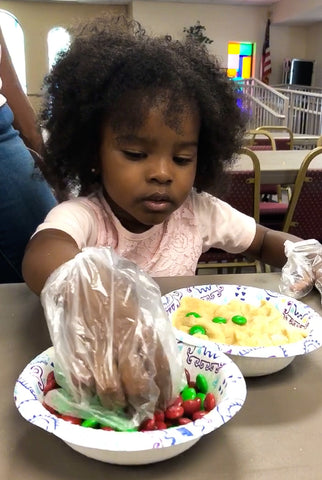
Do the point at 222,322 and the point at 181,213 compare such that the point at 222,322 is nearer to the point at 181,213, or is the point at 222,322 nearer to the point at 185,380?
the point at 185,380

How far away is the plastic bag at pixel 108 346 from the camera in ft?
1.41

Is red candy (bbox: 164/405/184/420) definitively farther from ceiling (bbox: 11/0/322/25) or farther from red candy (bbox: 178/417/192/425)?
ceiling (bbox: 11/0/322/25)

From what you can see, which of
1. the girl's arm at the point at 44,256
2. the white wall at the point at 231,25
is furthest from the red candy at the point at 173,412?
the white wall at the point at 231,25

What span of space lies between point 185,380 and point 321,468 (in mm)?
145

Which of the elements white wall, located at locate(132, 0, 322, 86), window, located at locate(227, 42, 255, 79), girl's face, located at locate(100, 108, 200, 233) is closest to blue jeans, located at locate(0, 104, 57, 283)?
girl's face, located at locate(100, 108, 200, 233)

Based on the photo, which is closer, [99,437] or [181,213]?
[99,437]

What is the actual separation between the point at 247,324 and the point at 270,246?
0.43 m

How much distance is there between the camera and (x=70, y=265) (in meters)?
0.48

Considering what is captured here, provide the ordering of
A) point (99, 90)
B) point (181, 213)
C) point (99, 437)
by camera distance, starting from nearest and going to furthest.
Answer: point (99, 437), point (99, 90), point (181, 213)

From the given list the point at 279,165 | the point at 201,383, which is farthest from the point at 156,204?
the point at 279,165

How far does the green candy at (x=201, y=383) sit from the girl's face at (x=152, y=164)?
39 centimetres

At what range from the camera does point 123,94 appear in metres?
0.85

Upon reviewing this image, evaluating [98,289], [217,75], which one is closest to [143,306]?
[98,289]

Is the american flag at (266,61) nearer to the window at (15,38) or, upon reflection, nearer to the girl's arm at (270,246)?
the window at (15,38)
